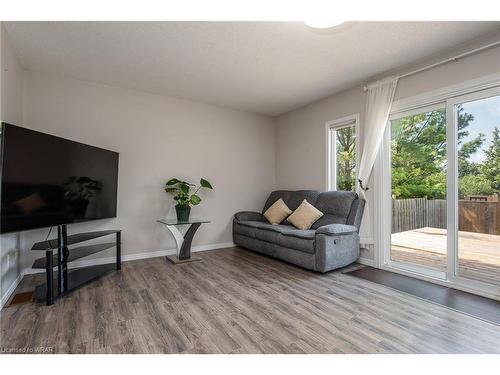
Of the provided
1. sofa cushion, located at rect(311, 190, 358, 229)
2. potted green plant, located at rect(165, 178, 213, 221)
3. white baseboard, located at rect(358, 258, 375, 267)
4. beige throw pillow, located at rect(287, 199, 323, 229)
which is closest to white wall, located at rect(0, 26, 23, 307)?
potted green plant, located at rect(165, 178, 213, 221)

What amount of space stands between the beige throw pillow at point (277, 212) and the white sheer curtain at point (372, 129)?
4.01 ft

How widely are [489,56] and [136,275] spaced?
4422 mm

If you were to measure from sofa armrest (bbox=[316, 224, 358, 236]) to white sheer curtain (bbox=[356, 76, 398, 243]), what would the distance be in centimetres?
28

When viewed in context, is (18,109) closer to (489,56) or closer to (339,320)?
(339,320)

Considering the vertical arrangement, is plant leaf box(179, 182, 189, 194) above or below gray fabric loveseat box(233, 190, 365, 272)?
above

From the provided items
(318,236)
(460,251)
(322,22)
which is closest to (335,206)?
(318,236)

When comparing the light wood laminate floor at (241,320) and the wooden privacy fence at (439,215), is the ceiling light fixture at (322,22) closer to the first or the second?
the wooden privacy fence at (439,215)

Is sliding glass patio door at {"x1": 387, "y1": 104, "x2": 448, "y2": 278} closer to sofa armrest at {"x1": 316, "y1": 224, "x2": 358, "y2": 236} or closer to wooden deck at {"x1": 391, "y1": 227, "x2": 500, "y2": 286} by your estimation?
wooden deck at {"x1": 391, "y1": 227, "x2": 500, "y2": 286}

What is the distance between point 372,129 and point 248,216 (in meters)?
2.46

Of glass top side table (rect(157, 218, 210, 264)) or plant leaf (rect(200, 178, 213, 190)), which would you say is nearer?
glass top side table (rect(157, 218, 210, 264))

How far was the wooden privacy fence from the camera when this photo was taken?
252 centimetres

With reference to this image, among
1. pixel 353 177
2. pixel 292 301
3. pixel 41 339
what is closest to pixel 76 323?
pixel 41 339

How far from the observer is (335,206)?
374 cm

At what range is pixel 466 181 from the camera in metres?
2.68
